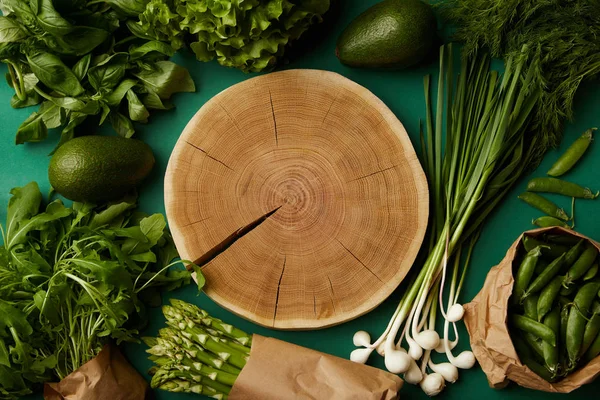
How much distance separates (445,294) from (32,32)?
134 cm

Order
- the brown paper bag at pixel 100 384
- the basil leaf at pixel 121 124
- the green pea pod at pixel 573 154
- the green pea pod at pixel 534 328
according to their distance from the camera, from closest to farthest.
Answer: the green pea pod at pixel 534 328
the brown paper bag at pixel 100 384
the green pea pod at pixel 573 154
the basil leaf at pixel 121 124

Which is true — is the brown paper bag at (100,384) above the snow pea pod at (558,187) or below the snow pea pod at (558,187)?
below

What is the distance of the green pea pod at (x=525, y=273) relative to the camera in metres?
1.40

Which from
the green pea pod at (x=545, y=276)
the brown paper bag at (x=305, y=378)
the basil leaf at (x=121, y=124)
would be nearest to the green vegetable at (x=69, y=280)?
the basil leaf at (x=121, y=124)

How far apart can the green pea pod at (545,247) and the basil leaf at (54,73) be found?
1.26 m

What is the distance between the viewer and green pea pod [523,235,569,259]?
142 cm

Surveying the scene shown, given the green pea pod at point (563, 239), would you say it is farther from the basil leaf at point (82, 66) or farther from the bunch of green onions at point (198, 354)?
the basil leaf at point (82, 66)

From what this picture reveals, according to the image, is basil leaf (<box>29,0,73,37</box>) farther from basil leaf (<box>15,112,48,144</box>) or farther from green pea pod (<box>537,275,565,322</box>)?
green pea pod (<box>537,275,565,322</box>)

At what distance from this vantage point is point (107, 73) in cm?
163

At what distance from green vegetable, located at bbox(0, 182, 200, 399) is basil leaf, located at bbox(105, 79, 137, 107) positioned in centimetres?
29

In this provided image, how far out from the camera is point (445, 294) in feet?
5.36

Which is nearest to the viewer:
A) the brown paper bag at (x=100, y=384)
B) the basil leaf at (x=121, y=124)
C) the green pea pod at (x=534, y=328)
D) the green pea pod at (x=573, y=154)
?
the green pea pod at (x=534, y=328)

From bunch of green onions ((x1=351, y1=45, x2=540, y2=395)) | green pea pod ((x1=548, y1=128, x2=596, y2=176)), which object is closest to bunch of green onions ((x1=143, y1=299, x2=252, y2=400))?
bunch of green onions ((x1=351, y1=45, x2=540, y2=395))

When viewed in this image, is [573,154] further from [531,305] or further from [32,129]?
[32,129]
